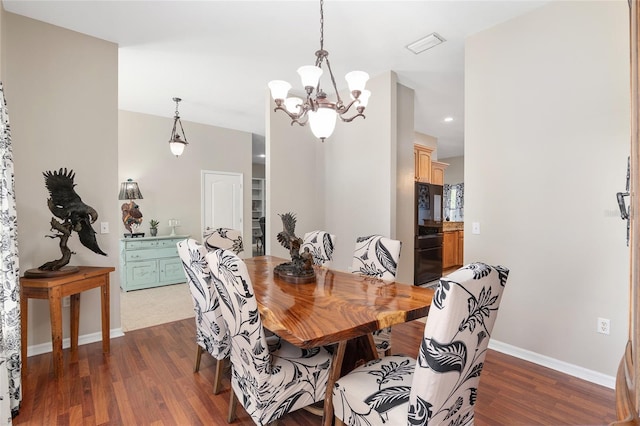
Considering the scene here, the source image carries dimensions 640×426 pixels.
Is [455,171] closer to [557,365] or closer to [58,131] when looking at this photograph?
[557,365]

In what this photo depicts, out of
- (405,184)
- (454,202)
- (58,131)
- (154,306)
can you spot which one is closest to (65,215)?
(58,131)

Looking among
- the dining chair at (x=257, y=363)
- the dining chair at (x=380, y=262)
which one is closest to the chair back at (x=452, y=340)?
the dining chair at (x=257, y=363)

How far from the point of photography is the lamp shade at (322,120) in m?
2.09

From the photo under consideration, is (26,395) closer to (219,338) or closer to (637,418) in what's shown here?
(219,338)

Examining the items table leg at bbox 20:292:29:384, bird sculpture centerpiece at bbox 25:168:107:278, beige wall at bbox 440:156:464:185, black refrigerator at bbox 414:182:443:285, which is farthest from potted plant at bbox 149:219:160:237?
beige wall at bbox 440:156:464:185

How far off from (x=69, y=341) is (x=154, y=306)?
3.85 feet

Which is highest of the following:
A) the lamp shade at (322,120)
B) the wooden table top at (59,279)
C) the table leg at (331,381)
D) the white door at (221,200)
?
the lamp shade at (322,120)

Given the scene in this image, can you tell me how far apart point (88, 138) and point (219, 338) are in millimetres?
2399

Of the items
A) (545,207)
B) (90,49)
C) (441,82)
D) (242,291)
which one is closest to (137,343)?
(242,291)

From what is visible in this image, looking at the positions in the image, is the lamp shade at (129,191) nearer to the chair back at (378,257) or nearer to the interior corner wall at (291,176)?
the interior corner wall at (291,176)

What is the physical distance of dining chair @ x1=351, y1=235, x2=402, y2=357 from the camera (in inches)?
89.8

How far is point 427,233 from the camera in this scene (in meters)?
5.02

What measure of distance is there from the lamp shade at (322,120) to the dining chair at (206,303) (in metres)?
1.10

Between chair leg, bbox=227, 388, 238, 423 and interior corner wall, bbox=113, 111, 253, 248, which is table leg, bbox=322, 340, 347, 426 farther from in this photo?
interior corner wall, bbox=113, 111, 253, 248
